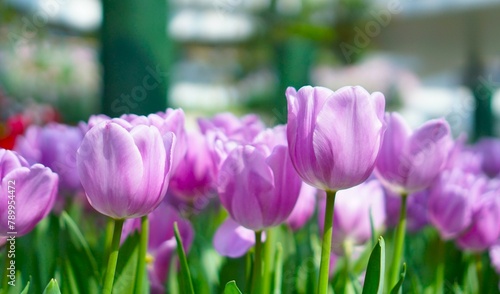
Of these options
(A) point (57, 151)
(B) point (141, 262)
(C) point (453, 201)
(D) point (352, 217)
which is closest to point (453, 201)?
(C) point (453, 201)

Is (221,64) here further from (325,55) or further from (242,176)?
(242,176)

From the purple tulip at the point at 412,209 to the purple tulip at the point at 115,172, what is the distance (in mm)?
417

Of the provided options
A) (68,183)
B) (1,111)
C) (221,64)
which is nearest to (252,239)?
(68,183)

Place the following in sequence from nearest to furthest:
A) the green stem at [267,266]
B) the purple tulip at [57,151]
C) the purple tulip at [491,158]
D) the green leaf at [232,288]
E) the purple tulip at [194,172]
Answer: the green leaf at [232,288] → the green stem at [267,266] → the purple tulip at [194,172] → the purple tulip at [57,151] → the purple tulip at [491,158]

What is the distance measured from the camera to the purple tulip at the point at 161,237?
61 cm

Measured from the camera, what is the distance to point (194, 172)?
66cm

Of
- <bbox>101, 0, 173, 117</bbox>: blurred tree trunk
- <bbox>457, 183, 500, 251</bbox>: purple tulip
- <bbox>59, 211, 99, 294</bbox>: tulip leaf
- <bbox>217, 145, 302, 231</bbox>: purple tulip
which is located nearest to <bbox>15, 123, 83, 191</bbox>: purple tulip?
<bbox>101, 0, 173, 117</bbox>: blurred tree trunk

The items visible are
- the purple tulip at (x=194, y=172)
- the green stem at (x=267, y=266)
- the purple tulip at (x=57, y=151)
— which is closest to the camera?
the green stem at (x=267, y=266)

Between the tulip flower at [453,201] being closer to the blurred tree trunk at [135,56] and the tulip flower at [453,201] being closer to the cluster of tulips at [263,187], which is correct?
the cluster of tulips at [263,187]

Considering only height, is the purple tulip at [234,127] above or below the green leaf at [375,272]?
above

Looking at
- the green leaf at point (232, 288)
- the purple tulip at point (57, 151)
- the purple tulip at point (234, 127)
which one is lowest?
the green leaf at point (232, 288)

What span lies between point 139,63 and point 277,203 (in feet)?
1.55

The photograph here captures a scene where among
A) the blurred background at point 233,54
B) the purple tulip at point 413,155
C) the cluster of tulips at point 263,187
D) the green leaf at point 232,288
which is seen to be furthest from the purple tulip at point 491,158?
the green leaf at point 232,288

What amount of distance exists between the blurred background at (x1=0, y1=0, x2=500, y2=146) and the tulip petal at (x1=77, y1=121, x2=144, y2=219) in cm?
37
